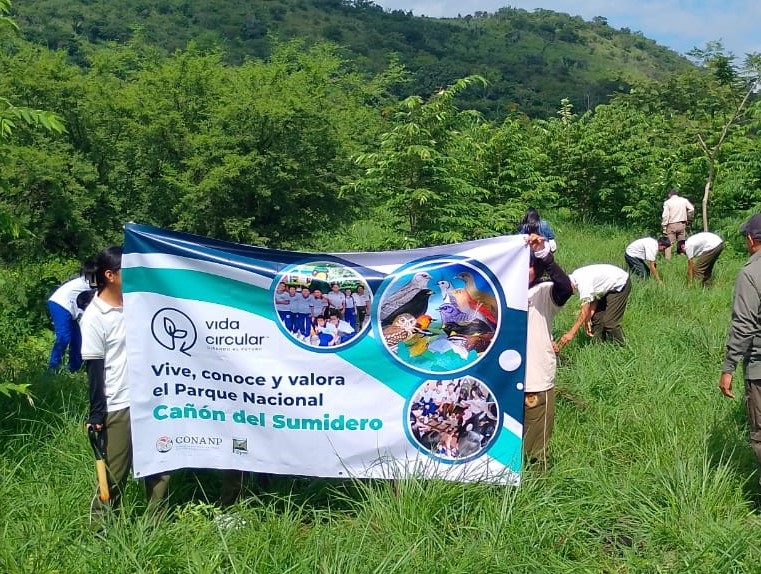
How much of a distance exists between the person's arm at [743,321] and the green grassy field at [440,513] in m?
0.73

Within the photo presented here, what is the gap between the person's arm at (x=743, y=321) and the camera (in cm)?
370

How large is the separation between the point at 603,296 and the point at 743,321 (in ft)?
10.9

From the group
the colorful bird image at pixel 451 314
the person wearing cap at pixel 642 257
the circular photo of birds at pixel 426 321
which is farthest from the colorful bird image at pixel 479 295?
the person wearing cap at pixel 642 257

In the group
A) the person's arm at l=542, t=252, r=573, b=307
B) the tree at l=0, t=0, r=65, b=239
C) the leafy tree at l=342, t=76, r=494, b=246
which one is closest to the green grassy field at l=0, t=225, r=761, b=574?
the person's arm at l=542, t=252, r=573, b=307

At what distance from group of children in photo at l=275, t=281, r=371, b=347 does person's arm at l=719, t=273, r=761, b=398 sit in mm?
1942

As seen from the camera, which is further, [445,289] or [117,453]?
[445,289]

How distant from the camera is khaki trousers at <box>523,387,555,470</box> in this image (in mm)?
4281

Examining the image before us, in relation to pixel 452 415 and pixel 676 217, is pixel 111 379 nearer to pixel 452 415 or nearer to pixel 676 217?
pixel 452 415

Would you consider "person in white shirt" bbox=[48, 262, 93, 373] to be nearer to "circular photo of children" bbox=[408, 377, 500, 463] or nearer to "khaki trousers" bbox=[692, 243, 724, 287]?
"circular photo of children" bbox=[408, 377, 500, 463]

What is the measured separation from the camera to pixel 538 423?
4297 mm

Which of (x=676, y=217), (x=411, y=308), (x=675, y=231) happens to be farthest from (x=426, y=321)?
(x=675, y=231)

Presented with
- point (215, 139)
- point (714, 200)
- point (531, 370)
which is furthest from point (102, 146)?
point (714, 200)

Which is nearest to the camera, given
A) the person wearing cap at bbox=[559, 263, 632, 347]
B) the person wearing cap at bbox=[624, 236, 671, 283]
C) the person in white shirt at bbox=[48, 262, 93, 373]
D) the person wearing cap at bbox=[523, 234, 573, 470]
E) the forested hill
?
the person wearing cap at bbox=[523, 234, 573, 470]

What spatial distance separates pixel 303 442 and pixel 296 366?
41 centimetres
